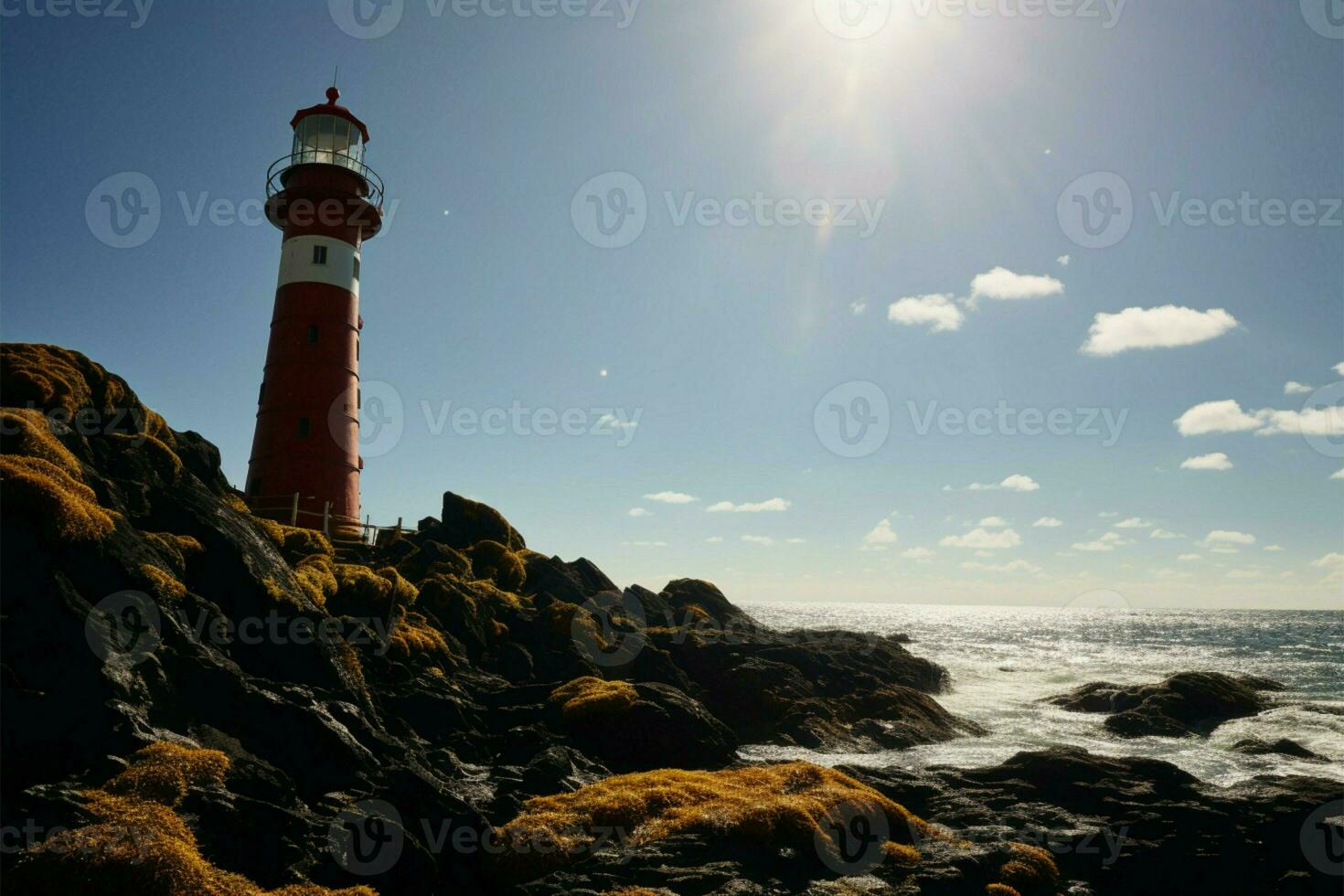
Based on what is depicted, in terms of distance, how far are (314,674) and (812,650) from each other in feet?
85.1

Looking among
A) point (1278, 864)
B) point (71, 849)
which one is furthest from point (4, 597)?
point (1278, 864)

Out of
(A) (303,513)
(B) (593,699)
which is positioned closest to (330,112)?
(A) (303,513)

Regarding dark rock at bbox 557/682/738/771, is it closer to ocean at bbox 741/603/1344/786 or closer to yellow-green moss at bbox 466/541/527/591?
ocean at bbox 741/603/1344/786

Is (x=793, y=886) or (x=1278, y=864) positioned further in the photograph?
(x=1278, y=864)

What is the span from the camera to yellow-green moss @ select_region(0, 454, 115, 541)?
1203 cm

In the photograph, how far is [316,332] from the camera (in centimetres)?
3375

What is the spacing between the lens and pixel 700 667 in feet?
101

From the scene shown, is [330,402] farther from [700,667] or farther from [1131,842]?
[1131,842]

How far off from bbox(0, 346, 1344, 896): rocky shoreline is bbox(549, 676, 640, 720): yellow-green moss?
9 centimetres

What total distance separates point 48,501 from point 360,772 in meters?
7.17

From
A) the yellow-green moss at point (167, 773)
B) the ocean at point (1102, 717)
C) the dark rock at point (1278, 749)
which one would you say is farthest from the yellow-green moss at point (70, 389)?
the dark rock at point (1278, 749)

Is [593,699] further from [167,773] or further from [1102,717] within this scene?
[1102,717]

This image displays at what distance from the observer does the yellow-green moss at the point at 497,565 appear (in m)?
35.2

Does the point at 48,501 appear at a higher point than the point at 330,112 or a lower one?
lower
